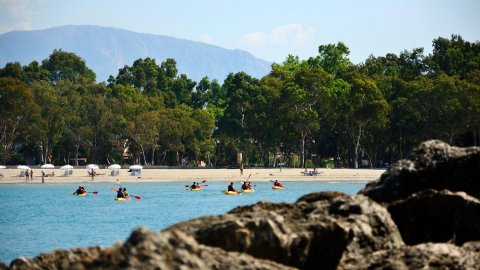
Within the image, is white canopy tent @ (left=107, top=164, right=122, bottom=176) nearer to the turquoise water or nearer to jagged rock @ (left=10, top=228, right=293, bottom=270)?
the turquoise water

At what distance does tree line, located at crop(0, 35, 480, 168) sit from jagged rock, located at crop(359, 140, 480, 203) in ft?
296

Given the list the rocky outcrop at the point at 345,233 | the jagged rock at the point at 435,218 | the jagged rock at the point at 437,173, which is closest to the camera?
the rocky outcrop at the point at 345,233

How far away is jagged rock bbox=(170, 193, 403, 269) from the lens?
11.0 meters

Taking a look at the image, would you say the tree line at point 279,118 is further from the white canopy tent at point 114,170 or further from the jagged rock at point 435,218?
the jagged rock at point 435,218

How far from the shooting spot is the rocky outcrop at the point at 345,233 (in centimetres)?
902

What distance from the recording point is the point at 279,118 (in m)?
109

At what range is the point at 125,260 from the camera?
8.28 m

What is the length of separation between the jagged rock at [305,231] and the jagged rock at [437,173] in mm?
1799

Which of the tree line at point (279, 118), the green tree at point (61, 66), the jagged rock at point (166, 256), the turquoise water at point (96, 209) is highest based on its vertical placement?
the green tree at point (61, 66)

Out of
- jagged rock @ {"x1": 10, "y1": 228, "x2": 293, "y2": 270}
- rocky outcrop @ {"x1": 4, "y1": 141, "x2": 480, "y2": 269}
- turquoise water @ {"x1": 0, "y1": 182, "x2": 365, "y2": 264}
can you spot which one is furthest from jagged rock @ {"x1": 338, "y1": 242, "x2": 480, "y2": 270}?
turquoise water @ {"x1": 0, "y1": 182, "x2": 365, "y2": 264}

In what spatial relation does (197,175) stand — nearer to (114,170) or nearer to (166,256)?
(114,170)

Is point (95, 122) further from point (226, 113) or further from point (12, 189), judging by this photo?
point (12, 189)

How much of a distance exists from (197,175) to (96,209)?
36.0 m

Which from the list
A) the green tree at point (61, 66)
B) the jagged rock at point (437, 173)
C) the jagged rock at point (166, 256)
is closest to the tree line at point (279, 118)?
the green tree at point (61, 66)
